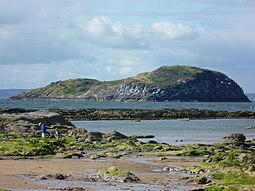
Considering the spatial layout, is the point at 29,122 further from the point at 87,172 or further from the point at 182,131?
the point at 87,172

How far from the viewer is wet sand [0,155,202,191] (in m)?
28.8

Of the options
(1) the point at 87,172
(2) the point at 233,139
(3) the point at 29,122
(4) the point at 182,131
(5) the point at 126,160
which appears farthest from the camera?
(4) the point at 182,131

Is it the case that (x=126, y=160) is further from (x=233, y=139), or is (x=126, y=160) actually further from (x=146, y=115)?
(x=146, y=115)

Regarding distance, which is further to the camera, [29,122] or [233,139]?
[29,122]

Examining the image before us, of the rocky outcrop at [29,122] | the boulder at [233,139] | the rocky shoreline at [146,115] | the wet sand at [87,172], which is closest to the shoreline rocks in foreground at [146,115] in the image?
the rocky shoreline at [146,115]

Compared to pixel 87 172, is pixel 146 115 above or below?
above

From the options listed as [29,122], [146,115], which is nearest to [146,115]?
[146,115]

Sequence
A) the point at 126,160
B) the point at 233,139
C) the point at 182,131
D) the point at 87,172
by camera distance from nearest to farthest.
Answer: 1. the point at 87,172
2. the point at 126,160
3. the point at 233,139
4. the point at 182,131

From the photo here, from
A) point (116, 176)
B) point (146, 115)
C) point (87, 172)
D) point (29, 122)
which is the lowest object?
point (87, 172)

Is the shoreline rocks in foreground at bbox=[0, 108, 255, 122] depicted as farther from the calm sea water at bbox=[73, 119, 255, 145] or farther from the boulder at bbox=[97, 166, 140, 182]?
the boulder at bbox=[97, 166, 140, 182]

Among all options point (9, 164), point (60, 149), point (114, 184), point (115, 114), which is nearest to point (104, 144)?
point (60, 149)

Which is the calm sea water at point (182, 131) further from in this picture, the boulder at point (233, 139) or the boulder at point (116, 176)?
the boulder at point (116, 176)

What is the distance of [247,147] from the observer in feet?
174

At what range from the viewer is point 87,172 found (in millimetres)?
35188
